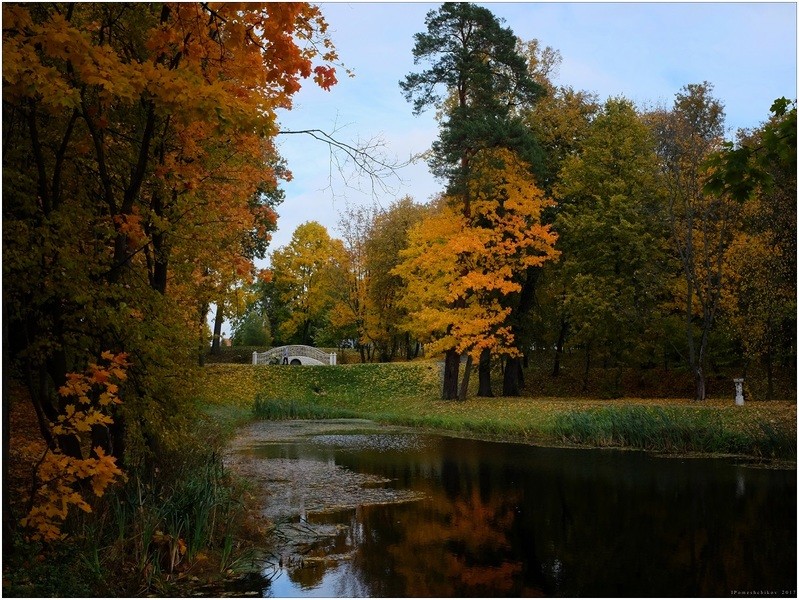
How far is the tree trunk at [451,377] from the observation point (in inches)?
1107

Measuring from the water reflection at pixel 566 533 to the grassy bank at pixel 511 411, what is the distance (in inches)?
46.2

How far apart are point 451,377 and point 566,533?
62.4 ft

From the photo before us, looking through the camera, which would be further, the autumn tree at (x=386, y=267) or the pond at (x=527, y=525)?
the autumn tree at (x=386, y=267)

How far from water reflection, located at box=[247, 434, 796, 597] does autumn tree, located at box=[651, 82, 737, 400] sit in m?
12.0

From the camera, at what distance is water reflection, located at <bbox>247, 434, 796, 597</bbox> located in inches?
287

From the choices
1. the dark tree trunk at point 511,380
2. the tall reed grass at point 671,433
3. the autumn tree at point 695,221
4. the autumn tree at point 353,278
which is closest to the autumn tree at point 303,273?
the autumn tree at point 353,278

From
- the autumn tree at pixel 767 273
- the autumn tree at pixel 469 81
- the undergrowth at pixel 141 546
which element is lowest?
the undergrowth at pixel 141 546

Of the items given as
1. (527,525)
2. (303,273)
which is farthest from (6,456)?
(303,273)

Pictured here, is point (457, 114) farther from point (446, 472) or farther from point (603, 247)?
point (446, 472)

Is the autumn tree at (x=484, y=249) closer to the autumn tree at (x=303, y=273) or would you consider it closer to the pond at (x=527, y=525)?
the pond at (x=527, y=525)

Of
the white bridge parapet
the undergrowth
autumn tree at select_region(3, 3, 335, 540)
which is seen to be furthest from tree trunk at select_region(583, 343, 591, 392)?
the undergrowth

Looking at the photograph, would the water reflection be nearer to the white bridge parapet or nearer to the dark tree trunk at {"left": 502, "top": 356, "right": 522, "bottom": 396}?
the dark tree trunk at {"left": 502, "top": 356, "right": 522, "bottom": 396}

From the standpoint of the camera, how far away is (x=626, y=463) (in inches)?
567

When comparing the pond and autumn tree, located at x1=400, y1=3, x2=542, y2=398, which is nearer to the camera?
the pond
